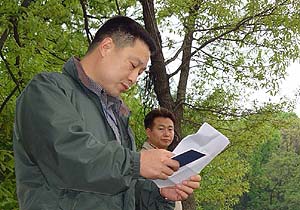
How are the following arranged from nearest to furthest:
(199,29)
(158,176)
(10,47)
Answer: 1. (158,176)
2. (10,47)
3. (199,29)

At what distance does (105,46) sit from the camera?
2094 millimetres

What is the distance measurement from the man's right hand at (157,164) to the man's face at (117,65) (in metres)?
0.35

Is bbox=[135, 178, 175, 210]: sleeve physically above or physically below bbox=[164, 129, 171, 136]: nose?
below

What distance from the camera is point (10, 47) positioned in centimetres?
593

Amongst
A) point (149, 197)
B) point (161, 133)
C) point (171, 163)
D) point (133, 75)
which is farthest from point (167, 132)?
point (171, 163)

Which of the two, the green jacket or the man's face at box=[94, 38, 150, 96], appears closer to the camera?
the green jacket

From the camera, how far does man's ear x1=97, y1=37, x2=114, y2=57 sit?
209 cm

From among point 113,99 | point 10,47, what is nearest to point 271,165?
point 10,47

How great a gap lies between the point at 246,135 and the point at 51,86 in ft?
23.5

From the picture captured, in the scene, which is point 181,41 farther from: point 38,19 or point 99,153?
point 99,153

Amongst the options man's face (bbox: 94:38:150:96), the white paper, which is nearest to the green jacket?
man's face (bbox: 94:38:150:96)

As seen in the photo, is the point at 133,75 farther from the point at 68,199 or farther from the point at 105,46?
the point at 68,199

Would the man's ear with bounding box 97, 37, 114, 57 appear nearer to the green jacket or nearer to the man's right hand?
the green jacket

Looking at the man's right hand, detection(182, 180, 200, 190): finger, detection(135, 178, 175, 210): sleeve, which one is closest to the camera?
the man's right hand
